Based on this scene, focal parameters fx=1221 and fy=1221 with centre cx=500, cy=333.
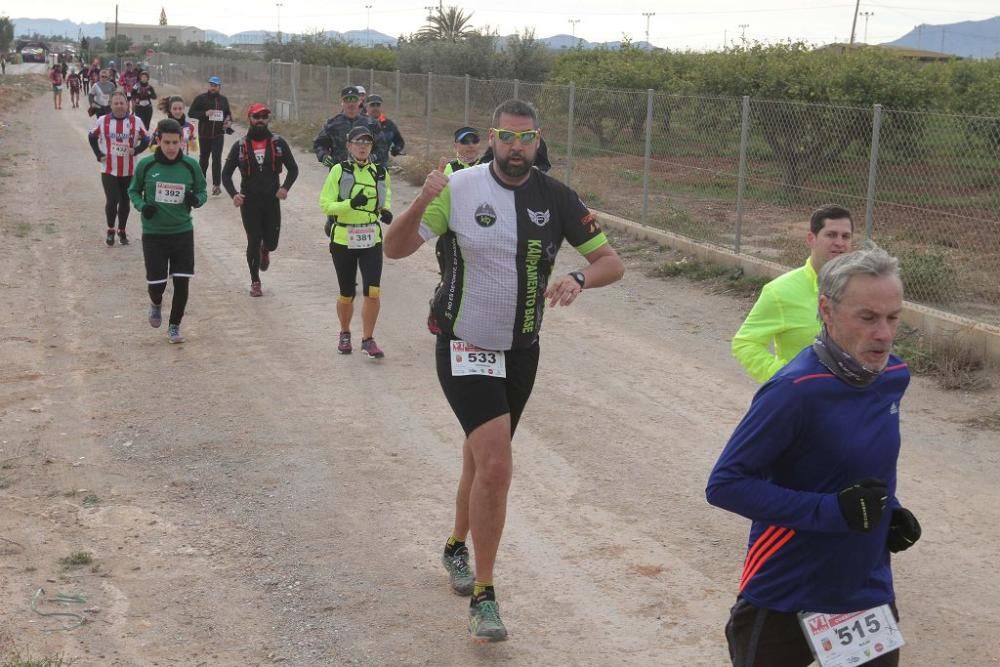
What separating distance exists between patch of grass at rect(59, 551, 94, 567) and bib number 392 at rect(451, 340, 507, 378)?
218 centimetres

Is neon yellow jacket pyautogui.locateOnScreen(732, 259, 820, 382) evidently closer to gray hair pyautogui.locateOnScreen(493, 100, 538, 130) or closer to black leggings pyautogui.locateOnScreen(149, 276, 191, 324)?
gray hair pyautogui.locateOnScreen(493, 100, 538, 130)

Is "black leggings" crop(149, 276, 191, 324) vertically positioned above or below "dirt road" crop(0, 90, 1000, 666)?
above

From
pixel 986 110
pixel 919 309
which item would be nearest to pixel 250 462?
pixel 919 309

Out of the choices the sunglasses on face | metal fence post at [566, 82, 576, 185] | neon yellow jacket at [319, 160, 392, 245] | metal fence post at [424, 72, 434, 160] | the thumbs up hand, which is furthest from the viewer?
metal fence post at [424, 72, 434, 160]

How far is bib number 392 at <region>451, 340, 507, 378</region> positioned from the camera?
504 centimetres

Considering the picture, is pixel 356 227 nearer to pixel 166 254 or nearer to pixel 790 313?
pixel 166 254

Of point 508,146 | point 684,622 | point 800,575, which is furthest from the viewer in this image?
point 684,622

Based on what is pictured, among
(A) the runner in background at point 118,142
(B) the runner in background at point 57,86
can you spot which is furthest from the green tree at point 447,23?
(A) the runner in background at point 118,142

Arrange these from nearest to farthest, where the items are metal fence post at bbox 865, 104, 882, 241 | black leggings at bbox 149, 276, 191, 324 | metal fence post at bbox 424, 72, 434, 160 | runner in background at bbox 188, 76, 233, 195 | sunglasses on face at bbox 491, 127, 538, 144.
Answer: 1. sunglasses on face at bbox 491, 127, 538, 144
2. black leggings at bbox 149, 276, 191, 324
3. metal fence post at bbox 865, 104, 882, 241
4. runner in background at bbox 188, 76, 233, 195
5. metal fence post at bbox 424, 72, 434, 160

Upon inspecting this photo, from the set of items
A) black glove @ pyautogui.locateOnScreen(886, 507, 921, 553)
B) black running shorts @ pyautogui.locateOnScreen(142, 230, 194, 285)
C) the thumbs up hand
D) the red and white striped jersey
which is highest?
the thumbs up hand

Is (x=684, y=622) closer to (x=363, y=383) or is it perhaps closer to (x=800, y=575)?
(x=800, y=575)

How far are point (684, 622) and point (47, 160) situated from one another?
23.9 meters

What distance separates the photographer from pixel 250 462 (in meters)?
7.48

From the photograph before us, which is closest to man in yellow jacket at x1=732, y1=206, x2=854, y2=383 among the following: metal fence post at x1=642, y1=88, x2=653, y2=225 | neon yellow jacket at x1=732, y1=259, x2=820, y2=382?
neon yellow jacket at x1=732, y1=259, x2=820, y2=382
